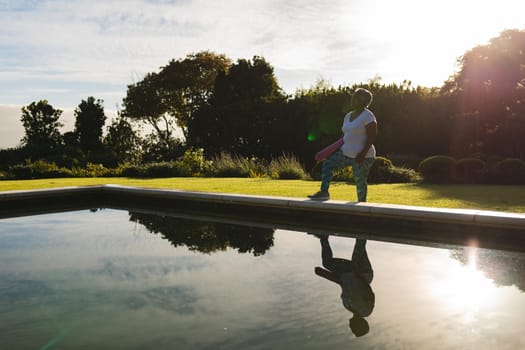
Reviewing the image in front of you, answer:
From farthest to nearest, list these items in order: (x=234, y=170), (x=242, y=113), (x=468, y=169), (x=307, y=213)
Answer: (x=242, y=113)
(x=234, y=170)
(x=468, y=169)
(x=307, y=213)

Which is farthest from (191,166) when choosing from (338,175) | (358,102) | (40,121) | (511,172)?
(40,121)

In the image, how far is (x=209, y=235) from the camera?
6281 mm

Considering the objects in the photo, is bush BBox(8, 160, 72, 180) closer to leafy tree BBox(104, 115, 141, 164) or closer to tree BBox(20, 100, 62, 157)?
leafy tree BBox(104, 115, 141, 164)

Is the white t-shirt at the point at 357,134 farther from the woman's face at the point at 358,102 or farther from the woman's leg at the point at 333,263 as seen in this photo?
the woman's leg at the point at 333,263

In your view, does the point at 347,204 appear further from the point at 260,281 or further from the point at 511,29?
the point at 511,29

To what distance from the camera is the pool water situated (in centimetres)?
297

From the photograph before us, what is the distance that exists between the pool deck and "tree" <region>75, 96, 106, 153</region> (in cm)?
2358

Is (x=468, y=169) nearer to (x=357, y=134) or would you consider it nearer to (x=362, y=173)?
(x=362, y=173)

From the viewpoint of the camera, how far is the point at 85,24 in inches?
449

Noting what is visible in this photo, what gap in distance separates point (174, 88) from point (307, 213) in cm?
2862

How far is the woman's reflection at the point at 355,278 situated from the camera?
3.31m

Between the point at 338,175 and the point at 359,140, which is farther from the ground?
the point at 359,140

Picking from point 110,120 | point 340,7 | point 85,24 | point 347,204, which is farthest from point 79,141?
point 347,204

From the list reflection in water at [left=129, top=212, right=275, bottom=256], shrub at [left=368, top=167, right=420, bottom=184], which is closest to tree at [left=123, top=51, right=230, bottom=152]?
shrub at [left=368, top=167, right=420, bottom=184]
